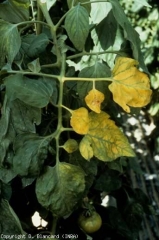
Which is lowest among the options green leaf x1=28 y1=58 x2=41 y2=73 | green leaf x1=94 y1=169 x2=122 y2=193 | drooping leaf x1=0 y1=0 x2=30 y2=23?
green leaf x1=94 y1=169 x2=122 y2=193

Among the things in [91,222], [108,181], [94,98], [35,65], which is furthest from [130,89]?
[108,181]

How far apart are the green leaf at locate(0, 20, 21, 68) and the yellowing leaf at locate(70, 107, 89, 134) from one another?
6.2 inches

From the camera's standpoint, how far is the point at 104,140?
81cm

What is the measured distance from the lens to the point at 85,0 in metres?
0.93

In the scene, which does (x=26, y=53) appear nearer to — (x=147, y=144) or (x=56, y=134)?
(x=56, y=134)

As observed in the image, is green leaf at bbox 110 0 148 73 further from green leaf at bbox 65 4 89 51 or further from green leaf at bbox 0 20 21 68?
green leaf at bbox 0 20 21 68

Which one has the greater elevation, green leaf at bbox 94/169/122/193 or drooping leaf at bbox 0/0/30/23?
drooping leaf at bbox 0/0/30/23

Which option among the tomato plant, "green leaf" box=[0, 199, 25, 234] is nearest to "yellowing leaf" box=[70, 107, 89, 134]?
the tomato plant

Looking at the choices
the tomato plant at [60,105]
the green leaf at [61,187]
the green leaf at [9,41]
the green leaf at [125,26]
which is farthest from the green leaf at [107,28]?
the green leaf at [61,187]

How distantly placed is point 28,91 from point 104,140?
0.52 feet

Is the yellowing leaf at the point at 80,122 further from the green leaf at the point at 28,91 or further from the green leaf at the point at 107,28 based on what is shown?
the green leaf at the point at 107,28

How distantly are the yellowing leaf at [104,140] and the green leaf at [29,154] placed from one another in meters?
0.07

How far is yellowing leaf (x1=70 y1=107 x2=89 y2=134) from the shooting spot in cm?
76

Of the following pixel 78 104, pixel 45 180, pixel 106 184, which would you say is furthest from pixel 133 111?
pixel 106 184
